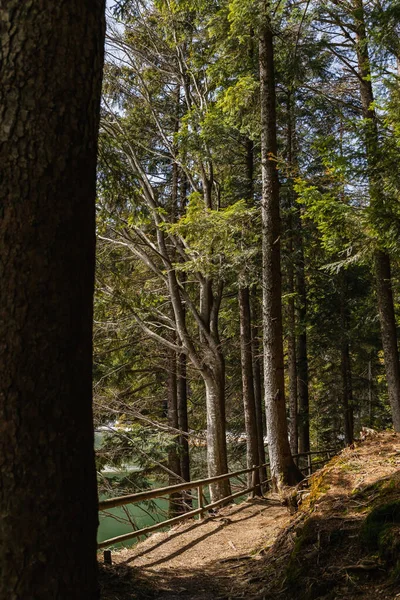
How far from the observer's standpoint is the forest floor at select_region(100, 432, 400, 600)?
3.88 m

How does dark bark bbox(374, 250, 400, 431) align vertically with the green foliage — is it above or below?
below

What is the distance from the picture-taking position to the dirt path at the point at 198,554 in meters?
5.27

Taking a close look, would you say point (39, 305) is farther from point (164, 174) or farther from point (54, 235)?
point (164, 174)

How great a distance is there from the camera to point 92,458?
232 centimetres

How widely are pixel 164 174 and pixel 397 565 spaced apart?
16.8 m

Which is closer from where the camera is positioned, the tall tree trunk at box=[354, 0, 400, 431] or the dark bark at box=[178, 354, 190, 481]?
the tall tree trunk at box=[354, 0, 400, 431]

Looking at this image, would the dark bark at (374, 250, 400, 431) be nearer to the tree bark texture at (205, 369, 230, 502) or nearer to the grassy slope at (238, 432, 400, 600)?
the tree bark texture at (205, 369, 230, 502)

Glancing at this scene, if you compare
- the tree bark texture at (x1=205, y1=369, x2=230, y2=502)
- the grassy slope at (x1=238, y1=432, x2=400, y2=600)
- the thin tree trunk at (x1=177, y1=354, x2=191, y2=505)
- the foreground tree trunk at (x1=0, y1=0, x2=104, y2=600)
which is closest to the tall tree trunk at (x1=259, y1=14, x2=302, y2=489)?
the tree bark texture at (x1=205, y1=369, x2=230, y2=502)

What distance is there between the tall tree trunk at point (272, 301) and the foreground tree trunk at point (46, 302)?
26.7 feet

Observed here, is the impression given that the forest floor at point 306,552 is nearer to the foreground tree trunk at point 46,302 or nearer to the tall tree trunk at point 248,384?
the foreground tree trunk at point 46,302

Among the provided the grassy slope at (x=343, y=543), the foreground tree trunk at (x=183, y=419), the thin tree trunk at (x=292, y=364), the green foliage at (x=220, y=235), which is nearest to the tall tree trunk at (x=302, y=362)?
the thin tree trunk at (x=292, y=364)

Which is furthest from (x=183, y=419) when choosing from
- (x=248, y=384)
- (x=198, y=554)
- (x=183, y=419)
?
(x=198, y=554)

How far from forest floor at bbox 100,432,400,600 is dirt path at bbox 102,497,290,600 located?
0.02 meters

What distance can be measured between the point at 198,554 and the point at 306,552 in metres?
3.16
